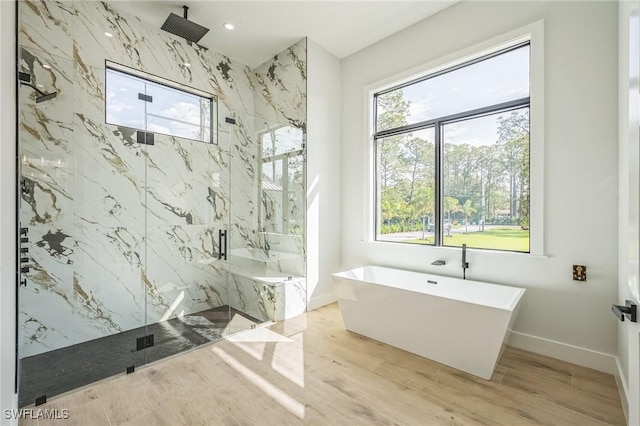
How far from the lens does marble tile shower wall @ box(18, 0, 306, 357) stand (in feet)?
8.29

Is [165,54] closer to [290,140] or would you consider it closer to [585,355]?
[290,140]

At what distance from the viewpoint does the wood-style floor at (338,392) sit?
1.84 metres

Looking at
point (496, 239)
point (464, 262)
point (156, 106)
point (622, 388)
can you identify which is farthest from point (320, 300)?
point (156, 106)

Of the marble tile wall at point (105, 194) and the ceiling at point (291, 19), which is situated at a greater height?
the ceiling at point (291, 19)

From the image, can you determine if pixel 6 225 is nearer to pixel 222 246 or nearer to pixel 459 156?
pixel 222 246

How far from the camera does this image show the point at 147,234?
3.12 metres

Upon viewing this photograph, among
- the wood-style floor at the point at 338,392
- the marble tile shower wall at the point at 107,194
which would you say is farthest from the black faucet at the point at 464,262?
the marble tile shower wall at the point at 107,194

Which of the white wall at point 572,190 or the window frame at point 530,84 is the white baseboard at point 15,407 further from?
the white wall at point 572,190

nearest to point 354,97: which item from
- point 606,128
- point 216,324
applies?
point 606,128

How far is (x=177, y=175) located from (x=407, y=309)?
273 cm

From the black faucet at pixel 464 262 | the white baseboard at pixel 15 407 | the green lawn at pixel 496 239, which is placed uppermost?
the green lawn at pixel 496 239

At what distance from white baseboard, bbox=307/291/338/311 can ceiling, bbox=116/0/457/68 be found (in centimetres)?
338

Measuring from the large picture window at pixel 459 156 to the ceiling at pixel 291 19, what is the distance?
2.41 ft

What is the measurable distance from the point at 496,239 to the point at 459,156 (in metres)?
0.98
